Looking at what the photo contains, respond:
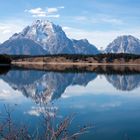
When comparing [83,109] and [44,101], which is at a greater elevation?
[44,101]

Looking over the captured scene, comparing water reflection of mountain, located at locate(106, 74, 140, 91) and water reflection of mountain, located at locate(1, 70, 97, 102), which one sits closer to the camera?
water reflection of mountain, located at locate(1, 70, 97, 102)

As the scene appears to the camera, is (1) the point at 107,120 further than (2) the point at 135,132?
Yes

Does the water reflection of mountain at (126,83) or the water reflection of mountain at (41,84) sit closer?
the water reflection of mountain at (41,84)

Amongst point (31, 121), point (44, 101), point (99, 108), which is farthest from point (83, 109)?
point (44, 101)

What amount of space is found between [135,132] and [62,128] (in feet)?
50.6

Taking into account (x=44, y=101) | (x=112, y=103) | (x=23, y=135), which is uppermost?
(x=44, y=101)

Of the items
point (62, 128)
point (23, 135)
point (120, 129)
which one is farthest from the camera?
point (120, 129)

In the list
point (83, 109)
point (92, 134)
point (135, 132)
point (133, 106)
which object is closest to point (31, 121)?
point (92, 134)

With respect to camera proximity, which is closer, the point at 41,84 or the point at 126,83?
the point at 41,84

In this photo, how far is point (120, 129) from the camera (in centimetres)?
2312

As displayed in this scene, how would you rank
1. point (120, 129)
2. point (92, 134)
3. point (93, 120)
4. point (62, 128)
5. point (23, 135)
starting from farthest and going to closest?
1. point (93, 120)
2. point (120, 129)
3. point (92, 134)
4. point (23, 135)
5. point (62, 128)

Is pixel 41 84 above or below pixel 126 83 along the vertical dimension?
above

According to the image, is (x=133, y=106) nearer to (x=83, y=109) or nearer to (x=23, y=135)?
(x=83, y=109)

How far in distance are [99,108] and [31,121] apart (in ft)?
37.6
